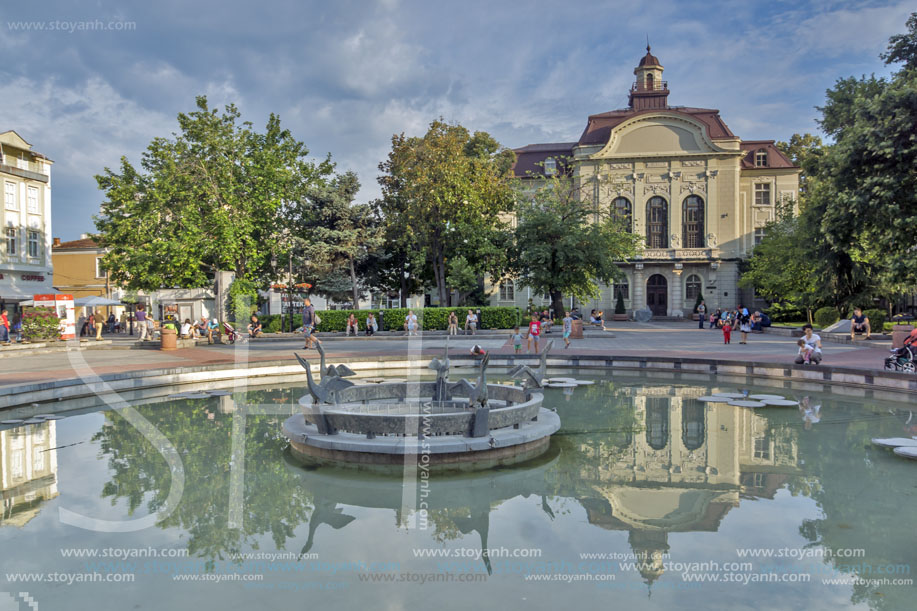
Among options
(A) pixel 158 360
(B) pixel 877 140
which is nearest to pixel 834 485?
(B) pixel 877 140

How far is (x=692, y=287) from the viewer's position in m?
50.5

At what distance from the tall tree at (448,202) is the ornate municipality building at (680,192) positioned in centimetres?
1402

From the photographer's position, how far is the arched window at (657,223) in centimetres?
5059

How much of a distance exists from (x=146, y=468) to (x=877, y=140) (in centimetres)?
2083

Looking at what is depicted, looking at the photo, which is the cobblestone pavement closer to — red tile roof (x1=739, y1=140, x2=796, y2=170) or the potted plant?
the potted plant

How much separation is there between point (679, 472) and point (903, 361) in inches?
411

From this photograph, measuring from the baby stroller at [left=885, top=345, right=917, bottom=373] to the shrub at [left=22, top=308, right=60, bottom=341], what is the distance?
2967cm

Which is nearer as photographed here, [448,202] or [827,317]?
[827,317]

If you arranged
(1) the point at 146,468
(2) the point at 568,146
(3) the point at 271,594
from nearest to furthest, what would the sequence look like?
(3) the point at 271,594, (1) the point at 146,468, (2) the point at 568,146

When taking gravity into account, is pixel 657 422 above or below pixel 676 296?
below

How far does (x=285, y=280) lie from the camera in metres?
39.9

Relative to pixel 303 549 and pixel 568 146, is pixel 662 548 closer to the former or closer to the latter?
pixel 303 549

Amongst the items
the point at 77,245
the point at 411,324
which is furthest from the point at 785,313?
the point at 77,245

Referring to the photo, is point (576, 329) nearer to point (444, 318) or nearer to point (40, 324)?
point (444, 318)
